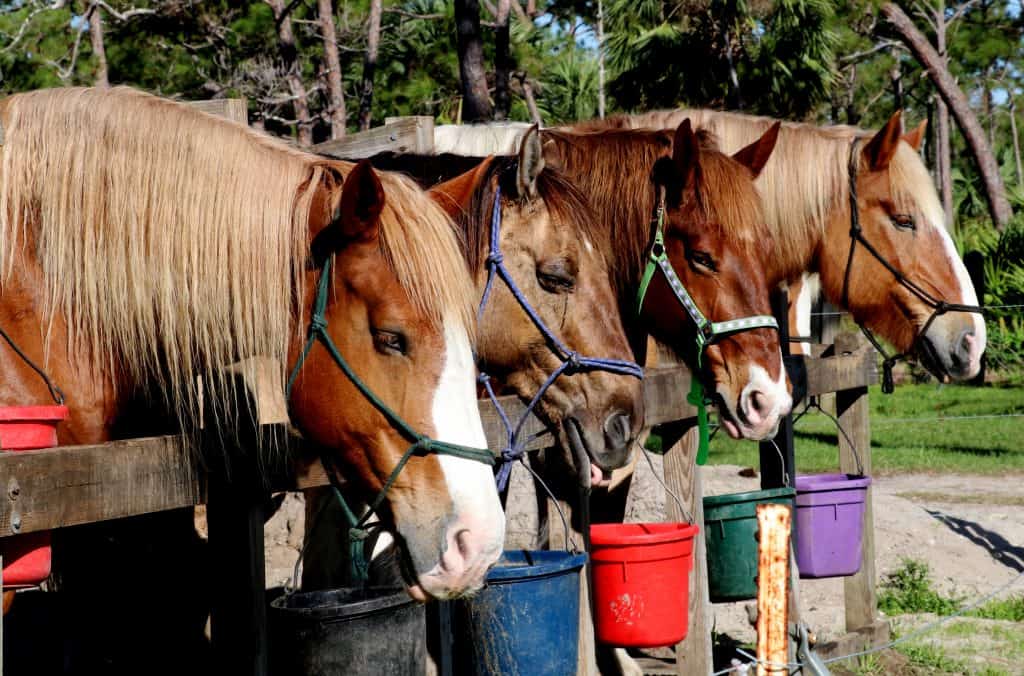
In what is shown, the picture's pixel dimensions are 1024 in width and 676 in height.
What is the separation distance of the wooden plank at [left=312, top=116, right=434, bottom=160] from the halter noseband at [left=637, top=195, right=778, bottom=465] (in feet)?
4.71

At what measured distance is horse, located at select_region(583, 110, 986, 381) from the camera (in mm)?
5445

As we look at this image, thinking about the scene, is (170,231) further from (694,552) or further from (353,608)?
(694,552)

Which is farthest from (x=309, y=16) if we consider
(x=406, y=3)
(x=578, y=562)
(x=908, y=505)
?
(x=578, y=562)

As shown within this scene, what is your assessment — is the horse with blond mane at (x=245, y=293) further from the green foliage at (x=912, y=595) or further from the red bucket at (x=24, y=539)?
the green foliage at (x=912, y=595)

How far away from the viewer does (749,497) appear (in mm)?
4586

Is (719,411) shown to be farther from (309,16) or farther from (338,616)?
(309,16)

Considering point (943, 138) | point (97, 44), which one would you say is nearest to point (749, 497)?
point (97, 44)

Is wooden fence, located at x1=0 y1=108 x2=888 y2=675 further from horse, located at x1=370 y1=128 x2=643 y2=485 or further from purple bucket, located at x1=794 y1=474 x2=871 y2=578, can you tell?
purple bucket, located at x1=794 y1=474 x2=871 y2=578

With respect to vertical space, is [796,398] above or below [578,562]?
above

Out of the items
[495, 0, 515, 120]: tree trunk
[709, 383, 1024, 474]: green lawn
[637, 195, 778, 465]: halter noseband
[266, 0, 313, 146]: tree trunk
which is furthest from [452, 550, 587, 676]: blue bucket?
[266, 0, 313, 146]: tree trunk

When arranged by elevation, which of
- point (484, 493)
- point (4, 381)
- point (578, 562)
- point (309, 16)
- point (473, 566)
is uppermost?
point (309, 16)

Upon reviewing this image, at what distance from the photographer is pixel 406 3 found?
1967cm

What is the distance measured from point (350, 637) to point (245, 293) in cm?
88

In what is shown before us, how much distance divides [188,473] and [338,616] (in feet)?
1.67
